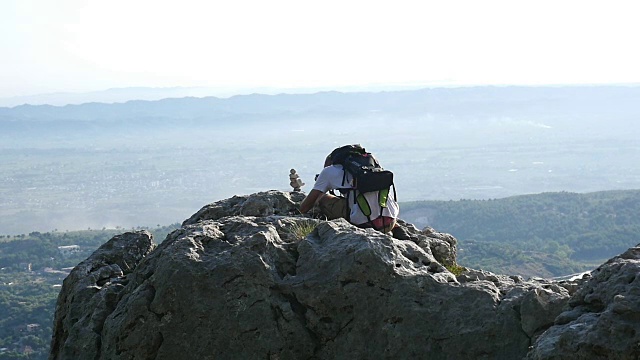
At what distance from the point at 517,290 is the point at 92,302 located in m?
4.79

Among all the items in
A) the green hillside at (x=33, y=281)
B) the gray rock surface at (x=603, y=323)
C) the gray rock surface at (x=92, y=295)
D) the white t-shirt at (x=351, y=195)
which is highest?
the white t-shirt at (x=351, y=195)

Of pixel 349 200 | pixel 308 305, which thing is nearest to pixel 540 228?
pixel 349 200

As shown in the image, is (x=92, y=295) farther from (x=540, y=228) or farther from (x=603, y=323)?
(x=540, y=228)

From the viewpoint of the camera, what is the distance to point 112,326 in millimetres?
8586

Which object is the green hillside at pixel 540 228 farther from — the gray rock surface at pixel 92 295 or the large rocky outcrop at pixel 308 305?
the large rocky outcrop at pixel 308 305

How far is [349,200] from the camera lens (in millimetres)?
10977

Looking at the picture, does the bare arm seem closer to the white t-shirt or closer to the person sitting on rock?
the person sitting on rock

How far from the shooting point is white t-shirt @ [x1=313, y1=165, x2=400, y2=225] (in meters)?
10.7

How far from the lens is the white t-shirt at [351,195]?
1074cm

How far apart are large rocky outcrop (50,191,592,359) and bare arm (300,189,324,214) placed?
6.83 feet

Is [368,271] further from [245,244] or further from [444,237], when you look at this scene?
[444,237]

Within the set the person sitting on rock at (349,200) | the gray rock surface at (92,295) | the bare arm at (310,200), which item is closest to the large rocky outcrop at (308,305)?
the gray rock surface at (92,295)

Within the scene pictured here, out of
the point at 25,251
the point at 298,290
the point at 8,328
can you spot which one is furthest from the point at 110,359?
the point at 25,251

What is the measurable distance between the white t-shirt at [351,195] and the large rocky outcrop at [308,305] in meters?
1.62
